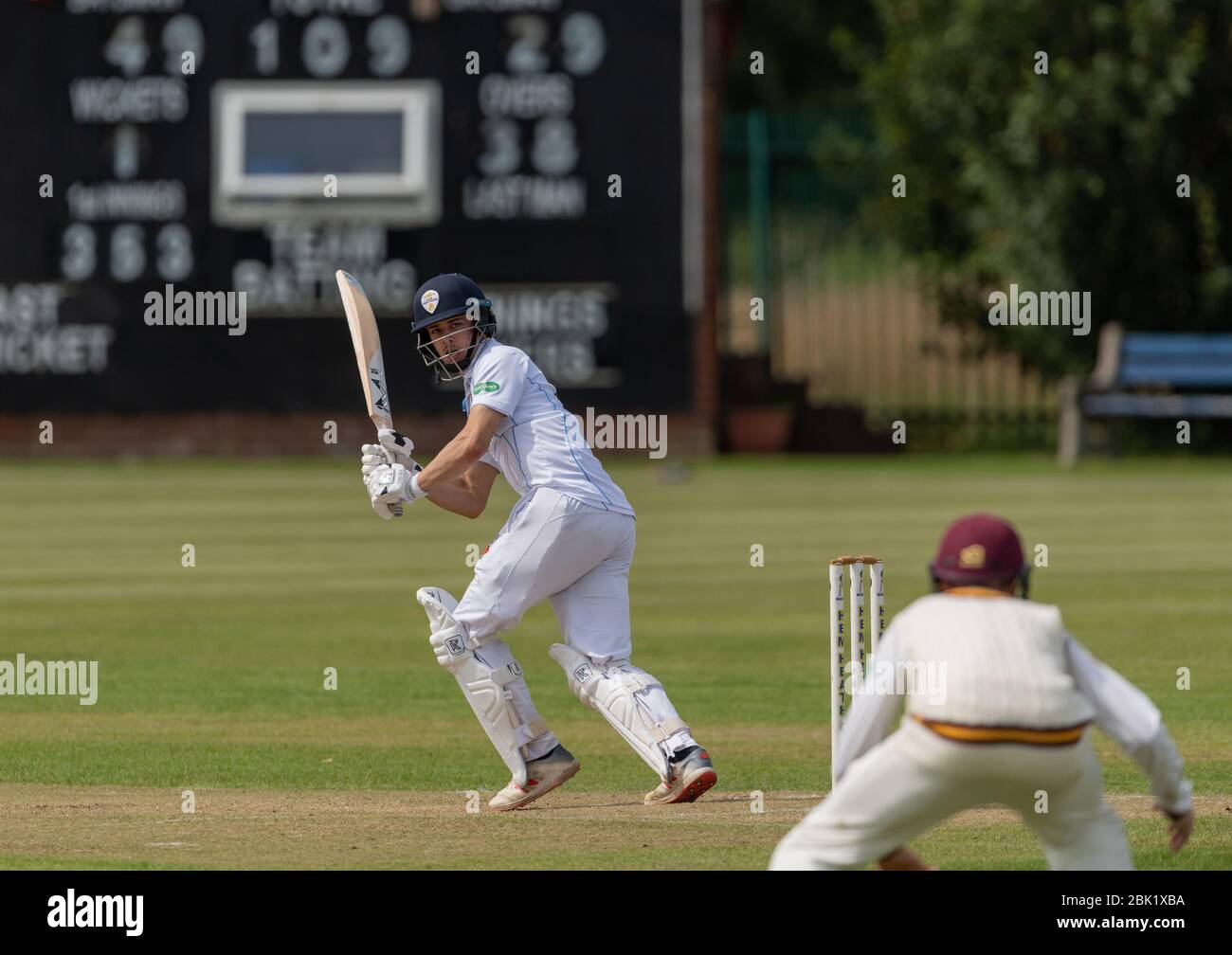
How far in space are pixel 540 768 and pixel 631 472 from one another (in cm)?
1874

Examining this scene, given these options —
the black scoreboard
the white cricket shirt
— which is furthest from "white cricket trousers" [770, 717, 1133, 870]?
the black scoreboard

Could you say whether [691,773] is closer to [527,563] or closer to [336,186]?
[527,563]

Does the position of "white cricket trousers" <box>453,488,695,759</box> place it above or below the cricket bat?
below

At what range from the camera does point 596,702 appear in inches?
352

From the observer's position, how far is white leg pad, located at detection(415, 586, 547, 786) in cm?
889

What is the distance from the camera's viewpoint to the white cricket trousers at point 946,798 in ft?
19.4

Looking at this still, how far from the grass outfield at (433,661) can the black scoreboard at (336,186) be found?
3.28m

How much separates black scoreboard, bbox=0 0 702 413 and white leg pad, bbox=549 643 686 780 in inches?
783

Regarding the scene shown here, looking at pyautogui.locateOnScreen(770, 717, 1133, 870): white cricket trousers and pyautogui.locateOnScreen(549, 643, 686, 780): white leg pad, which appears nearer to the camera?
pyautogui.locateOnScreen(770, 717, 1133, 870): white cricket trousers

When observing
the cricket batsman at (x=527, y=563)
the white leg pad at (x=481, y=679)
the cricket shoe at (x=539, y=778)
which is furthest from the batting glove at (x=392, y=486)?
the cricket shoe at (x=539, y=778)

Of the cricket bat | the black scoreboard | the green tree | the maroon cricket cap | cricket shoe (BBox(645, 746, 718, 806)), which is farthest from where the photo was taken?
the green tree

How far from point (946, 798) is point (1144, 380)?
78.9ft

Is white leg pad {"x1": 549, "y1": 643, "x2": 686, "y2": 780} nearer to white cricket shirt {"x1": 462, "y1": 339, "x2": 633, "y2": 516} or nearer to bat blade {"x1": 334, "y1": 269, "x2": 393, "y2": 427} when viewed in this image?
white cricket shirt {"x1": 462, "y1": 339, "x2": 633, "y2": 516}

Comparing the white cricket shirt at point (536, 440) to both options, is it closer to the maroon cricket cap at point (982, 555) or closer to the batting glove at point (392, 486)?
the batting glove at point (392, 486)
